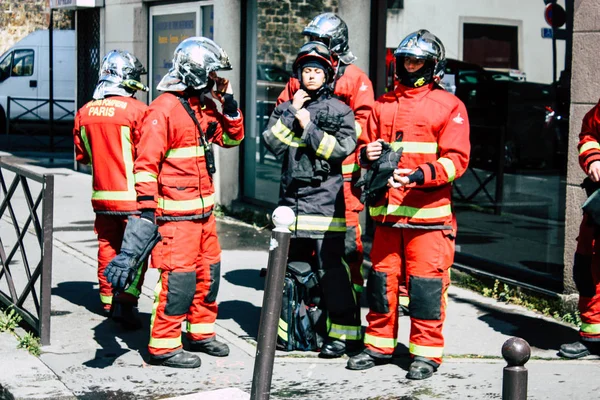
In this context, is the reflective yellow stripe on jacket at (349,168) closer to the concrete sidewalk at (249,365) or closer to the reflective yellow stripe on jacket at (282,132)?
the reflective yellow stripe on jacket at (282,132)

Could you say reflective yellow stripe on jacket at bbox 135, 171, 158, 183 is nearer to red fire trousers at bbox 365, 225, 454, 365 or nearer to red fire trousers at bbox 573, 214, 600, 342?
A: red fire trousers at bbox 365, 225, 454, 365

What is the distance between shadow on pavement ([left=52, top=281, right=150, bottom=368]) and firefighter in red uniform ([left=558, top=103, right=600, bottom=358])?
8.96 ft

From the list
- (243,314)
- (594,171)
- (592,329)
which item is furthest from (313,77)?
(592,329)

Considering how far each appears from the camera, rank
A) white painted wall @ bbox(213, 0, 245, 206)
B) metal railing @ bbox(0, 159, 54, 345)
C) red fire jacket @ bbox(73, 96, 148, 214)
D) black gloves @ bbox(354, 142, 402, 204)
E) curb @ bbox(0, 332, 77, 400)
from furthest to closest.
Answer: white painted wall @ bbox(213, 0, 245, 206) < red fire jacket @ bbox(73, 96, 148, 214) < metal railing @ bbox(0, 159, 54, 345) < black gloves @ bbox(354, 142, 402, 204) < curb @ bbox(0, 332, 77, 400)

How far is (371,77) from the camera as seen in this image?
31.4ft

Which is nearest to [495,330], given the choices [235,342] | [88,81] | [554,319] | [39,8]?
[554,319]

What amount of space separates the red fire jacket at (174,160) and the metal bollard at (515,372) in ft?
9.18

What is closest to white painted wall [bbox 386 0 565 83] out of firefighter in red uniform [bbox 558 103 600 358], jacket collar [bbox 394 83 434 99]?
firefighter in red uniform [bbox 558 103 600 358]

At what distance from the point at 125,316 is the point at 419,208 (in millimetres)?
2288

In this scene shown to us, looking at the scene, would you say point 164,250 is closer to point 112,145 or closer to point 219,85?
point 219,85

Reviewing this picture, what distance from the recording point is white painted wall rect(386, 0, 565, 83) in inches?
314

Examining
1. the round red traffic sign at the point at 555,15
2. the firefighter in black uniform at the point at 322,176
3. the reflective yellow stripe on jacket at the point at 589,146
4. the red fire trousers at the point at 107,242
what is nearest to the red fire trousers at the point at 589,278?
the reflective yellow stripe on jacket at the point at 589,146

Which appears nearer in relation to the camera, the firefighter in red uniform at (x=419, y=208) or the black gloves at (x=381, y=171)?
the black gloves at (x=381, y=171)

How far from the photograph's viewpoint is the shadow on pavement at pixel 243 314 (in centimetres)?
706
